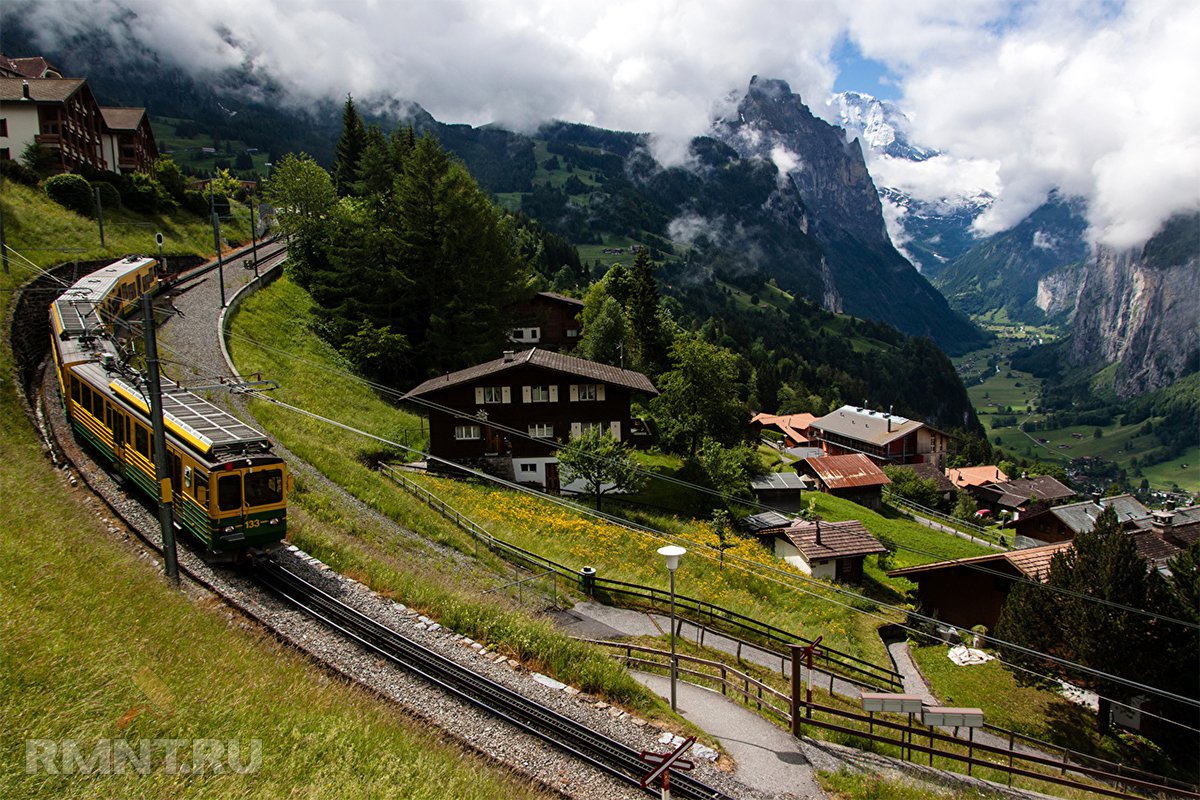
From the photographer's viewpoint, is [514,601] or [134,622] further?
[514,601]

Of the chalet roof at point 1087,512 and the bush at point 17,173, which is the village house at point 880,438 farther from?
the bush at point 17,173

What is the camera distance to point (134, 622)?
1191cm

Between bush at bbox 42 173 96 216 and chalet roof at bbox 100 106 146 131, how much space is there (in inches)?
926

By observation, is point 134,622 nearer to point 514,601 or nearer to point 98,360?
point 514,601

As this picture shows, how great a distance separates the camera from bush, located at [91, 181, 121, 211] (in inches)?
2034

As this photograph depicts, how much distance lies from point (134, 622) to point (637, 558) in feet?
63.6

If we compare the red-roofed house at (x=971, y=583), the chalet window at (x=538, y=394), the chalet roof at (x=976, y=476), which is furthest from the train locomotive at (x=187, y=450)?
the chalet roof at (x=976, y=476)

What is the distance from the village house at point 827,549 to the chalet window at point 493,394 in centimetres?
1666

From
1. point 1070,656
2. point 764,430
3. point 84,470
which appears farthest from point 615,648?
point 764,430

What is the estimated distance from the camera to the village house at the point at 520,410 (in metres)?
39.0

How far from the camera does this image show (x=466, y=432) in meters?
39.2

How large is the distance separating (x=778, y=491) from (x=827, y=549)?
16.7 meters

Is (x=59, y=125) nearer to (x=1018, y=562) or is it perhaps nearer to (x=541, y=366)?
(x=541, y=366)

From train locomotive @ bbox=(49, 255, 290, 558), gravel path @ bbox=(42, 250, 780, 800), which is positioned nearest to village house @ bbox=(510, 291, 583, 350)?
train locomotive @ bbox=(49, 255, 290, 558)
